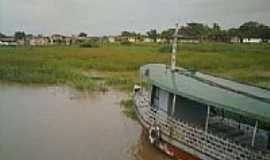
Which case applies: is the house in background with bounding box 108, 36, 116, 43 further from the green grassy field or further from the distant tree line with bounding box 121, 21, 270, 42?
the green grassy field

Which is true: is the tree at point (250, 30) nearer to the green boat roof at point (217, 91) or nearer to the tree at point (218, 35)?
the tree at point (218, 35)

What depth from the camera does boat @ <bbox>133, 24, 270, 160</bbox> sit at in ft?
22.9

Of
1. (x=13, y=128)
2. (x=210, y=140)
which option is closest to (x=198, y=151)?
(x=210, y=140)

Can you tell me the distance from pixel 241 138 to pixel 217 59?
22.4m

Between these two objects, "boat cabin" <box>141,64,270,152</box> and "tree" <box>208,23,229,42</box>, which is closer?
"boat cabin" <box>141,64,270,152</box>

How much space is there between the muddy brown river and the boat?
77cm

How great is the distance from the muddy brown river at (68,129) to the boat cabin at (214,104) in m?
1.01

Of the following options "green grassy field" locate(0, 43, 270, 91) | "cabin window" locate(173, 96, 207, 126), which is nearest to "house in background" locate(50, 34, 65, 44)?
"green grassy field" locate(0, 43, 270, 91)

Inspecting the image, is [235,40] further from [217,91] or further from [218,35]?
[217,91]

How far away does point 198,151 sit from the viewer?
754 centimetres

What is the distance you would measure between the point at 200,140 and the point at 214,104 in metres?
0.68

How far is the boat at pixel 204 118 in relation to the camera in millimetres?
6988

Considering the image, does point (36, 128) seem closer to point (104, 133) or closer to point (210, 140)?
point (104, 133)

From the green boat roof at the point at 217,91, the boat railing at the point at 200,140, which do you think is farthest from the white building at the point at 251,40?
the boat railing at the point at 200,140
